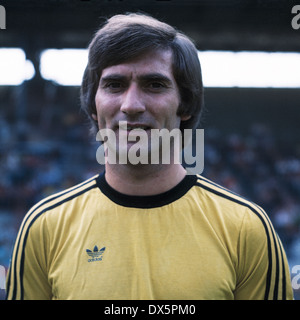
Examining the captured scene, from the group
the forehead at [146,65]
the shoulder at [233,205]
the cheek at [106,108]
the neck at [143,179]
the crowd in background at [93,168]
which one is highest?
the crowd in background at [93,168]

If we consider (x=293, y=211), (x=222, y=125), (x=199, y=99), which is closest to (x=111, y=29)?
(x=199, y=99)

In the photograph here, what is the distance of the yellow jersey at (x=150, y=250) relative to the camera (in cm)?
147

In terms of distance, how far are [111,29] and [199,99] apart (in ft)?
1.72

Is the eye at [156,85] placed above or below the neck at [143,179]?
above

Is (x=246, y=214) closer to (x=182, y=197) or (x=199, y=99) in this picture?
(x=182, y=197)

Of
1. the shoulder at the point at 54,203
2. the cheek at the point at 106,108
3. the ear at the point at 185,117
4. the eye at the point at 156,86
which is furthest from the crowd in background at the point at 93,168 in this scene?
the eye at the point at 156,86

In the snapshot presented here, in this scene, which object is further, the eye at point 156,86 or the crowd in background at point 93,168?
the crowd in background at point 93,168

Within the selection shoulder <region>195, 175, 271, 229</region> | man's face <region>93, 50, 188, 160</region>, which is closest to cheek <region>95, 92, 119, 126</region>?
man's face <region>93, 50, 188, 160</region>

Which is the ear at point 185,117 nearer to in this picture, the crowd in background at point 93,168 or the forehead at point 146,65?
the forehead at point 146,65

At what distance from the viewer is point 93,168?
968 centimetres

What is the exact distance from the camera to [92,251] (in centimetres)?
154

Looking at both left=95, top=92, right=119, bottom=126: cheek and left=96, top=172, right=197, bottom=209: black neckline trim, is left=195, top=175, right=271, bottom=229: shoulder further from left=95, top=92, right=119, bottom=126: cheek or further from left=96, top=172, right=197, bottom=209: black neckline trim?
left=95, top=92, right=119, bottom=126: cheek

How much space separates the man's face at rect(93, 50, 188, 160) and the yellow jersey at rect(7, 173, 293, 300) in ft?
1.03

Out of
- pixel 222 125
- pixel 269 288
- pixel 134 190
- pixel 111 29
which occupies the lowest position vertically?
pixel 269 288
